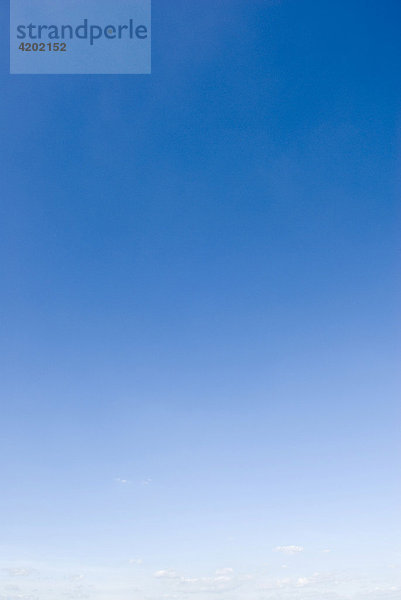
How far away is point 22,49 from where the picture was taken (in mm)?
64500

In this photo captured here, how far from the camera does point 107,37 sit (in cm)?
6444

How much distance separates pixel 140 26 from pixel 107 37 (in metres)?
3.24

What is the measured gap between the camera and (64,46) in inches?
2554

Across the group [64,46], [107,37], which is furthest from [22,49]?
[107,37]

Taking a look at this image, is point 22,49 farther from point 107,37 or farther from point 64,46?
point 107,37

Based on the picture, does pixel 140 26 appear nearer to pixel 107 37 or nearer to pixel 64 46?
pixel 107 37

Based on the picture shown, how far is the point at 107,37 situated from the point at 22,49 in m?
7.86

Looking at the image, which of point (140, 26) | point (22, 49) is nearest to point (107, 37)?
point (140, 26)

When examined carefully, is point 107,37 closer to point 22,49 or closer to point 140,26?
point 140,26

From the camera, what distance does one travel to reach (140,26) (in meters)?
64.9

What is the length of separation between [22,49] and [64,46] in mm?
3810

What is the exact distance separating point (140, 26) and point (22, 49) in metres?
11.0

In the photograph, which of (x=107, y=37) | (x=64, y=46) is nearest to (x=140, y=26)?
(x=107, y=37)
